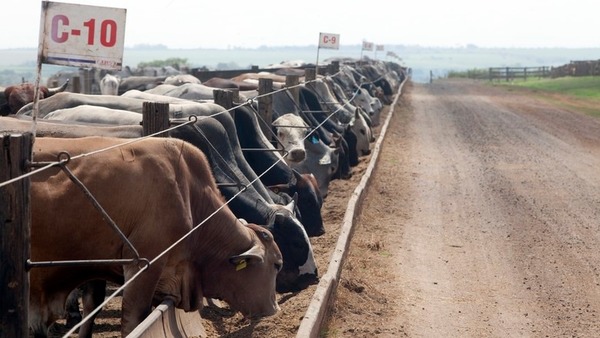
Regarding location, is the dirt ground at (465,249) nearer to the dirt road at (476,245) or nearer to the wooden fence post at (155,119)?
the dirt road at (476,245)

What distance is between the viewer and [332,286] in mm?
8727

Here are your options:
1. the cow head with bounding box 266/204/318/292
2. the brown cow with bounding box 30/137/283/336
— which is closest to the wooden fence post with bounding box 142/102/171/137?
the brown cow with bounding box 30/137/283/336

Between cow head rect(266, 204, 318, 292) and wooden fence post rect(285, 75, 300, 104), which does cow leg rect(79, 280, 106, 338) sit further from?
wooden fence post rect(285, 75, 300, 104)

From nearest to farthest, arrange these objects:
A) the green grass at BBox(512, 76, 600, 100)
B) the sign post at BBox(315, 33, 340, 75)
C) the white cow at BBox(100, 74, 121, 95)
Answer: the sign post at BBox(315, 33, 340, 75), the white cow at BBox(100, 74, 121, 95), the green grass at BBox(512, 76, 600, 100)

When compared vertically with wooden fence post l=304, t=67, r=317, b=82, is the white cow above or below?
below

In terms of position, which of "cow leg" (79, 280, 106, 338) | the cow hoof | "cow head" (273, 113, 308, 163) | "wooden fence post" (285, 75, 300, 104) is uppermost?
"wooden fence post" (285, 75, 300, 104)

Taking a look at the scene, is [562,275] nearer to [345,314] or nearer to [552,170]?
[345,314]

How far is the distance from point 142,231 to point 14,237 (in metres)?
2.23

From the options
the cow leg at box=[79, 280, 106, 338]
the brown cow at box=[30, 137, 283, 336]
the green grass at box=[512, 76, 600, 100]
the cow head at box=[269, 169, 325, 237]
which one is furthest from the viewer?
the green grass at box=[512, 76, 600, 100]

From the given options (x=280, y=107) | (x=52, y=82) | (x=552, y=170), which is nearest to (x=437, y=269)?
(x=280, y=107)

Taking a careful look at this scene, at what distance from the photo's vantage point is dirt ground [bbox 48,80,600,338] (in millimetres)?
8648

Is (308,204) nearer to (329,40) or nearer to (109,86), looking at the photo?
(329,40)

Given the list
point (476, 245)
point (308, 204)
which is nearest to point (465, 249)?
point (476, 245)

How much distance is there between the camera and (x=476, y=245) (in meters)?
12.0
